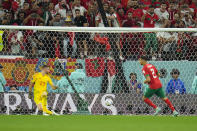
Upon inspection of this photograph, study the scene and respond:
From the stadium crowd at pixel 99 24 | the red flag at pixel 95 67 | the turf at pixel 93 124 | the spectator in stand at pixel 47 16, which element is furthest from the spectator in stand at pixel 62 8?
the turf at pixel 93 124

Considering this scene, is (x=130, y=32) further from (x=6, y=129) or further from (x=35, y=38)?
(x=6, y=129)

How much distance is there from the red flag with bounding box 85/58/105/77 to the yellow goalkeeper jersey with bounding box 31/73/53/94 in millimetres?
1062

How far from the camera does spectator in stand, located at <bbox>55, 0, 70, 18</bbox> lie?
13.4m

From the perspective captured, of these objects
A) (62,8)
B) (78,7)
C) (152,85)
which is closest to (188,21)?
(78,7)

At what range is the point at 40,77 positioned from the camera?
424 inches

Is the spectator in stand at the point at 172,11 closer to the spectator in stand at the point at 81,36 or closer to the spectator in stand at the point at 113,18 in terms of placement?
the spectator in stand at the point at 113,18

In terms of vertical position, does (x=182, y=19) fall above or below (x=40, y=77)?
above

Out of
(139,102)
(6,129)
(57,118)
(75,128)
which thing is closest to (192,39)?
(139,102)

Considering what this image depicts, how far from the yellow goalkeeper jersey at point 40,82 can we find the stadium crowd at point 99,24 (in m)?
0.80

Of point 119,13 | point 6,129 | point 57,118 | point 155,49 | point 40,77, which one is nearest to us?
point 6,129

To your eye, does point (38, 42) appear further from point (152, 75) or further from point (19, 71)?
point (152, 75)

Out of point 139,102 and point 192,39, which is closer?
point 139,102

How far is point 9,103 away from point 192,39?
472 cm

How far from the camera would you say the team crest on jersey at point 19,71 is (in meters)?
11.3
